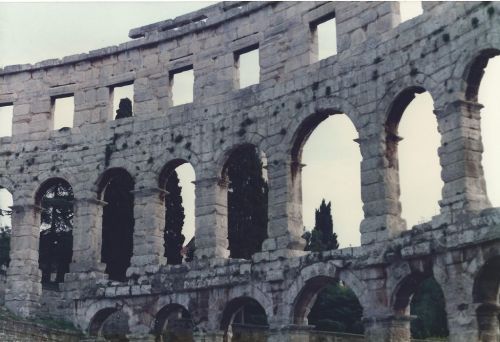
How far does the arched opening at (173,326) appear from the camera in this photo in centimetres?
2238

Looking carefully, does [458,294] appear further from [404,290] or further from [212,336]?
[212,336]

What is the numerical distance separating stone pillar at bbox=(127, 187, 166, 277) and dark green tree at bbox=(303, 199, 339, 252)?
1136 cm

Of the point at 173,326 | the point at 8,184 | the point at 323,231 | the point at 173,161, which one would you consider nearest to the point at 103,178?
the point at 173,161

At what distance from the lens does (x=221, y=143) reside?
22359 millimetres

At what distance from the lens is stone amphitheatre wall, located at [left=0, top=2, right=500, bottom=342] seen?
16.6 metres

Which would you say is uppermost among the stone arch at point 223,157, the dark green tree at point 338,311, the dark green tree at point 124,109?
the dark green tree at point 124,109

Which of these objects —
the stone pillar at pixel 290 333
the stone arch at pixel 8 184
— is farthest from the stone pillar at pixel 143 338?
the stone arch at pixel 8 184

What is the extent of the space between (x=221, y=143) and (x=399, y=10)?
6329 millimetres

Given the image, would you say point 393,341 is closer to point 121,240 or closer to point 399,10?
point 399,10

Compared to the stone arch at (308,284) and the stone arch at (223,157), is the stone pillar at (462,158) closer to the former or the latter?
the stone arch at (308,284)

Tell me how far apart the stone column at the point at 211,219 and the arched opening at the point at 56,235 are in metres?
10.6

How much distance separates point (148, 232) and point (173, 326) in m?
4.50

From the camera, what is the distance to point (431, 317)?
29281 millimetres

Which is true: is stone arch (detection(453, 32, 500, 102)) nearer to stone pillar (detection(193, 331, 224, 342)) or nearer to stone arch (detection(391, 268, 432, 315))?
stone arch (detection(391, 268, 432, 315))
